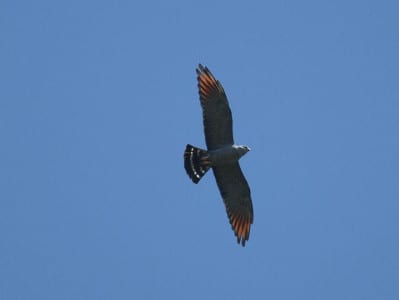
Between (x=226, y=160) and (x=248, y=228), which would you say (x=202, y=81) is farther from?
(x=248, y=228)

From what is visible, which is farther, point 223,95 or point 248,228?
point 248,228

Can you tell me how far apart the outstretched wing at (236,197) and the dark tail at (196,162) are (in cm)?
52

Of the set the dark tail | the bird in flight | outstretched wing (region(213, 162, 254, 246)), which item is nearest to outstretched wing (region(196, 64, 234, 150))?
the bird in flight

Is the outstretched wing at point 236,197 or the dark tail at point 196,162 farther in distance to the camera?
the outstretched wing at point 236,197

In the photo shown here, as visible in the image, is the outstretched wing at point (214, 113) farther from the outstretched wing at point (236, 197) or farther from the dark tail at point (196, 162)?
the outstretched wing at point (236, 197)

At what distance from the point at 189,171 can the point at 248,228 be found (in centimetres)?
263

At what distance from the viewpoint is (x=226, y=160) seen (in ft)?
60.3

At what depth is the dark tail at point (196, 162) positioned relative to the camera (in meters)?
18.3

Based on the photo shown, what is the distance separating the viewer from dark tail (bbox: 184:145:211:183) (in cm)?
1828

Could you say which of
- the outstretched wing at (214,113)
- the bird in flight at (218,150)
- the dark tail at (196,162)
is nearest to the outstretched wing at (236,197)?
the bird in flight at (218,150)

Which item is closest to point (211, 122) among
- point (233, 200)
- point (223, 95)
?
point (223, 95)

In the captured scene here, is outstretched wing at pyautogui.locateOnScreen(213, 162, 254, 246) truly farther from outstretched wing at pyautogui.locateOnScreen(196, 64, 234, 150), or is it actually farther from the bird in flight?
outstretched wing at pyautogui.locateOnScreen(196, 64, 234, 150)

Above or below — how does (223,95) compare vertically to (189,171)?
above

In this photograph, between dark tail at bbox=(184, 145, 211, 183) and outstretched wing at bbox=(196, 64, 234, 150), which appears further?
dark tail at bbox=(184, 145, 211, 183)
